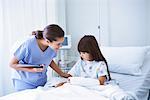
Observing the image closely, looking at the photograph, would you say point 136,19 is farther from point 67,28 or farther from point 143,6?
point 67,28

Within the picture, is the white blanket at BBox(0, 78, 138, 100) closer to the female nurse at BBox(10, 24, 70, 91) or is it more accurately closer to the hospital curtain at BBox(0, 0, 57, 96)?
the female nurse at BBox(10, 24, 70, 91)

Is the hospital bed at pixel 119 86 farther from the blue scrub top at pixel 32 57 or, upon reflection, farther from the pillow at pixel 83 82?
the blue scrub top at pixel 32 57

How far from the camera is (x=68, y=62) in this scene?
3.23 meters

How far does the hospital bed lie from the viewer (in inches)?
65.4

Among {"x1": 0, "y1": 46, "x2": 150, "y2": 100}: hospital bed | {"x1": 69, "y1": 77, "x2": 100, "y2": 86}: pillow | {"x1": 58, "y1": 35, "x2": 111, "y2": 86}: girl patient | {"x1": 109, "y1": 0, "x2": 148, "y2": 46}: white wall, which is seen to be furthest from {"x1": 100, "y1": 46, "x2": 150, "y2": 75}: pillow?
{"x1": 69, "y1": 77, "x2": 100, "y2": 86}: pillow

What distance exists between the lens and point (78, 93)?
1.74 metres

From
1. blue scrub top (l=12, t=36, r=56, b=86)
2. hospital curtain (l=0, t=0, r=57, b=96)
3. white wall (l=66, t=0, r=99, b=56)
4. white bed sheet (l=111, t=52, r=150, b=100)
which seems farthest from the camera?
white wall (l=66, t=0, r=99, b=56)

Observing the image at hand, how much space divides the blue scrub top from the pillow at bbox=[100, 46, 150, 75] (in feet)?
2.77

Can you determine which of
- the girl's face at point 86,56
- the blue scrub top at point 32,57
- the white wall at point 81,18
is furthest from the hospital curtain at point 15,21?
the girl's face at point 86,56

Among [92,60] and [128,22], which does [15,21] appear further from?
[128,22]

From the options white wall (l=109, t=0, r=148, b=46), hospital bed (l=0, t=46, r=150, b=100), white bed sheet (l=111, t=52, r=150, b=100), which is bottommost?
white bed sheet (l=111, t=52, r=150, b=100)

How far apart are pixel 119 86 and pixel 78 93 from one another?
0.67 meters

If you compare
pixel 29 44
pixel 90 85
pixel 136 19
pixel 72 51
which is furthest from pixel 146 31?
pixel 29 44

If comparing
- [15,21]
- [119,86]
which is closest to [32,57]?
[119,86]
